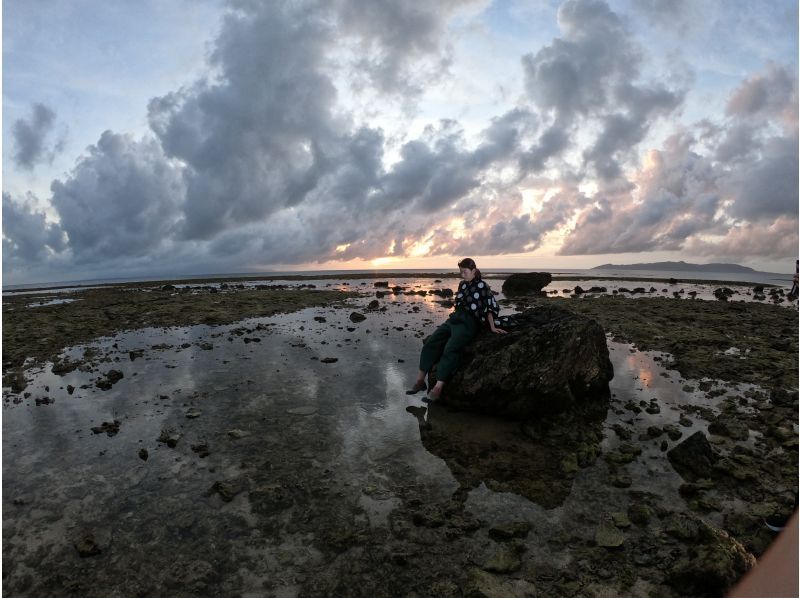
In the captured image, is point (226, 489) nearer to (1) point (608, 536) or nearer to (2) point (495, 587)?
(2) point (495, 587)

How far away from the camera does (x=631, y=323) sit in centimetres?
2155

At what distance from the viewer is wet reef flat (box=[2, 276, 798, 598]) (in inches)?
189

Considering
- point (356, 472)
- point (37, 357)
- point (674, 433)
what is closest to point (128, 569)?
point (356, 472)

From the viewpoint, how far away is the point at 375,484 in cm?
664

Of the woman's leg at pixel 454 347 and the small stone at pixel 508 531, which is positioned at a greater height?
the woman's leg at pixel 454 347

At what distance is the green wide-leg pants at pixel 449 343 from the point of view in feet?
34.3

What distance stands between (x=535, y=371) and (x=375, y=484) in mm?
4631

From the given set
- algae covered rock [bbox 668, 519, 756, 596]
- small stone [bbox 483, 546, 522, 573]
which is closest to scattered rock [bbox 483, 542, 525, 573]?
small stone [bbox 483, 546, 522, 573]

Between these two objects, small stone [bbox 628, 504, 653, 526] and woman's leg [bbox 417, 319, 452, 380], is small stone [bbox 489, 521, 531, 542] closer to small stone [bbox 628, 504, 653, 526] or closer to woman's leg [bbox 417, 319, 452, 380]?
small stone [bbox 628, 504, 653, 526]

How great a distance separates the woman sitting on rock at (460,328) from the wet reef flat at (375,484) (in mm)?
782

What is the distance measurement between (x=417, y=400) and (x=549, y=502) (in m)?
4.75

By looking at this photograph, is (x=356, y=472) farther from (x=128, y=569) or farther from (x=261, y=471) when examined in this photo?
(x=128, y=569)

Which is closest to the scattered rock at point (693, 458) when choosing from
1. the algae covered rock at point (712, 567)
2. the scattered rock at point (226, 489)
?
the algae covered rock at point (712, 567)

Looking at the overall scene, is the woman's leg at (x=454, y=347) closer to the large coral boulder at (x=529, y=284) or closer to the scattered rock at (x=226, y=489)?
the scattered rock at (x=226, y=489)
